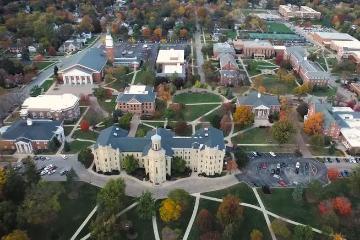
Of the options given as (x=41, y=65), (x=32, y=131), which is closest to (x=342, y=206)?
(x=32, y=131)

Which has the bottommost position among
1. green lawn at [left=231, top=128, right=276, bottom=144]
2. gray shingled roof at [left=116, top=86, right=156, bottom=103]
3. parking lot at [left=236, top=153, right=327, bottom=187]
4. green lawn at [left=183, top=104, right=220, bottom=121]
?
parking lot at [left=236, top=153, right=327, bottom=187]

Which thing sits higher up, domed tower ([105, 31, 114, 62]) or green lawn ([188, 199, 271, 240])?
domed tower ([105, 31, 114, 62])

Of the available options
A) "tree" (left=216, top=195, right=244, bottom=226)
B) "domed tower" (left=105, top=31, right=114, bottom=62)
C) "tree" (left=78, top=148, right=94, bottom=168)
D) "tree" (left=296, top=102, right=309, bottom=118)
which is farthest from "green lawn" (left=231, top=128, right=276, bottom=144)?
"domed tower" (left=105, top=31, right=114, bottom=62)

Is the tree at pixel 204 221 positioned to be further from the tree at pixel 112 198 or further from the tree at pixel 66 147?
the tree at pixel 66 147

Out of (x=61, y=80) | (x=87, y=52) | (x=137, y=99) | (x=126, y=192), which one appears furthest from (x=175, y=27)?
(x=126, y=192)

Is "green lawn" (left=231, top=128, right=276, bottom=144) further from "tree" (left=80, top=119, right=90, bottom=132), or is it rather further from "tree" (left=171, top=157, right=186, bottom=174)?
"tree" (left=80, top=119, right=90, bottom=132)

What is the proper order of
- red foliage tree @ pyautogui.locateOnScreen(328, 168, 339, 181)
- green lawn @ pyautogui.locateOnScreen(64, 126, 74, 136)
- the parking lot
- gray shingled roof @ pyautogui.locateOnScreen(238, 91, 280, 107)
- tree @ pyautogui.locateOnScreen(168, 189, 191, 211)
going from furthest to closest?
gray shingled roof @ pyautogui.locateOnScreen(238, 91, 280, 107) < green lawn @ pyautogui.locateOnScreen(64, 126, 74, 136) < the parking lot < red foliage tree @ pyautogui.locateOnScreen(328, 168, 339, 181) < tree @ pyautogui.locateOnScreen(168, 189, 191, 211)

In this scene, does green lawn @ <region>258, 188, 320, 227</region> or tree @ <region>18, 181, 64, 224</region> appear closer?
tree @ <region>18, 181, 64, 224</region>
